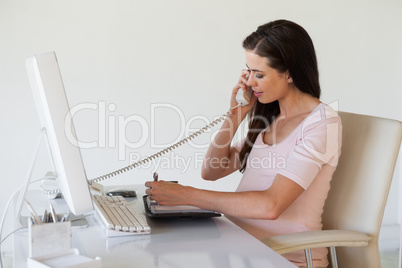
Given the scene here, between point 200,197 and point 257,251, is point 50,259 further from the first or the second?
point 200,197

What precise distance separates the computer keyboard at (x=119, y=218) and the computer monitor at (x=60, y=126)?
0.75ft

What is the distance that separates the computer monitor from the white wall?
202 centimetres

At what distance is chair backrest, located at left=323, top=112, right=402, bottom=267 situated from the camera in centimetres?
168

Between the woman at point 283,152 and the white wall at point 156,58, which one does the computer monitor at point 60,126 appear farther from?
the white wall at point 156,58

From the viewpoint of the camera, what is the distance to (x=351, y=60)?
3598 millimetres

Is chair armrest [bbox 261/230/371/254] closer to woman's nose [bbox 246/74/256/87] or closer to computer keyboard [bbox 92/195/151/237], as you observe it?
computer keyboard [bbox 92/195/151/237]

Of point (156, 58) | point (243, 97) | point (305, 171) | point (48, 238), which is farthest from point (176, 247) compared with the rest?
point (156, 58)

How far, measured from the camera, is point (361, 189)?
172 centimetres

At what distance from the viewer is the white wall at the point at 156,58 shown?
3066mm

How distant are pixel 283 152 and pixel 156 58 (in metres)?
1.62

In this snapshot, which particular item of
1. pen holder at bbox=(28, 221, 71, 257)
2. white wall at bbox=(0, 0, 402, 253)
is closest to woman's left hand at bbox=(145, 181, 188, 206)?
pen holder at bbox=(28, 221, 71, 257)

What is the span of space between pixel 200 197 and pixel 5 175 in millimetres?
1866

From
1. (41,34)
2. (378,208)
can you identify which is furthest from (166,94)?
(378,208)

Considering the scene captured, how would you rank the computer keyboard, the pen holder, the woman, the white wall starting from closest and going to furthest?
1. the pen holder
2. the computer keyboard
3. the woman
4. the white wall
